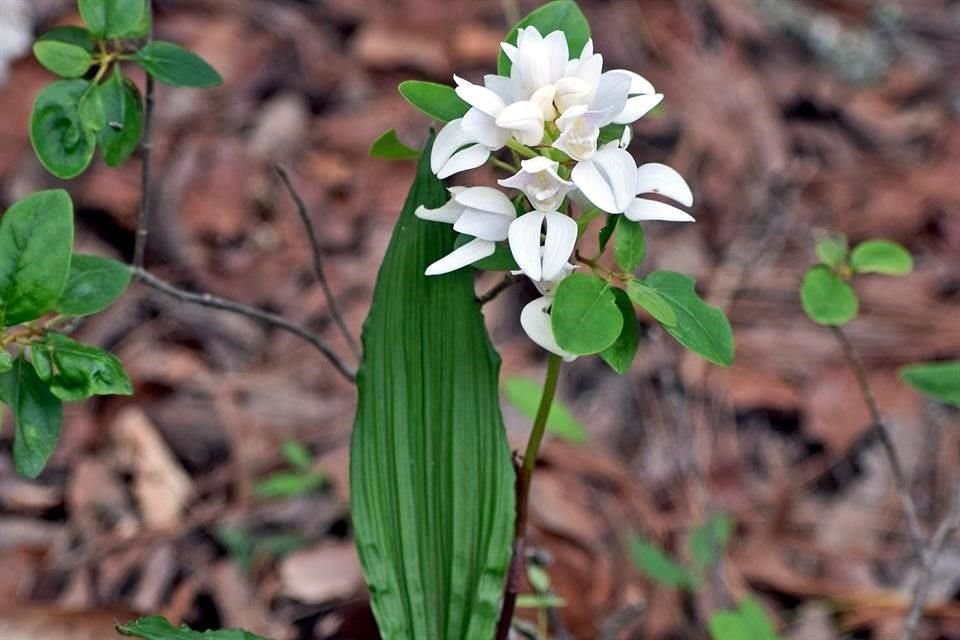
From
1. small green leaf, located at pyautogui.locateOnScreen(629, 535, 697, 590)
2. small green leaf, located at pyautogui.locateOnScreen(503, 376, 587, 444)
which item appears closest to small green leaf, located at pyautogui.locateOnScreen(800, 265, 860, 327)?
small green leaf, located at pyautogui.locateOnScreen(503, 376, 587, 444)

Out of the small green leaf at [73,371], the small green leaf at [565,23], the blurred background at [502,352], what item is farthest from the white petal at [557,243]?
the blurred background at [502,352]

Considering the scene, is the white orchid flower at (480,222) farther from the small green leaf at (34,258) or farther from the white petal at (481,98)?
the small green leaf at (34,258)

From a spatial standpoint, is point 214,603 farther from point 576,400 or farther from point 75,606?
point 576,400

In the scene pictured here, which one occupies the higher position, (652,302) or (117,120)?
(117,120)

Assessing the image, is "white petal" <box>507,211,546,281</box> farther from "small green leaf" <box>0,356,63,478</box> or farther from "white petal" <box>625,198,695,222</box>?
"small green leaf" <box>0,356,63,478</box>

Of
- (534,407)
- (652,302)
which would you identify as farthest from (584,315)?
(534,407)

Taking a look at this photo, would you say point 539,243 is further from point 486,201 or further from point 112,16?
point 112,16
